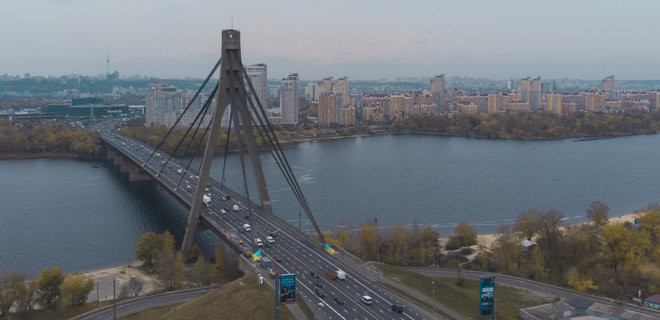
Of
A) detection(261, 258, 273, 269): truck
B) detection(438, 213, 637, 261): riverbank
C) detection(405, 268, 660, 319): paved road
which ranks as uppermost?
detection(261, 258, 273, 269): truck

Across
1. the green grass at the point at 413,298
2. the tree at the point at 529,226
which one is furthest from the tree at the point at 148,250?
the tree at the point at 529,226

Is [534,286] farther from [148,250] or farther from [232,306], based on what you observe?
[148,250]

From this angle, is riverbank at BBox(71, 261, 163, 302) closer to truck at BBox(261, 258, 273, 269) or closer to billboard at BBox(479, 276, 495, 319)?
truck at BBox(261, 258, 273, 269)

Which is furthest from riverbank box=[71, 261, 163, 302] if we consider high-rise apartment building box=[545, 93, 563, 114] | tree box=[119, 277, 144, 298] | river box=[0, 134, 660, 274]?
high-rise apartment building box=[545, 93, 563, 114]

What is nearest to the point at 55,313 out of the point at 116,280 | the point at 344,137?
the point at 116,280

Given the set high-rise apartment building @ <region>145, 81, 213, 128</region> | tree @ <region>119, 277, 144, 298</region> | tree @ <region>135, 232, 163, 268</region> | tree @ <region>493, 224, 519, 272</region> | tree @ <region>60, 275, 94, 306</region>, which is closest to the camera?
tree @ <region>60, 275, 94, 306</region>

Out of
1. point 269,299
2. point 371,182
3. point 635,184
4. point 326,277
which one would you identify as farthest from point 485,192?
point 269,299

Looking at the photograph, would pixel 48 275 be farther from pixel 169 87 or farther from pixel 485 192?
pixel 169 87
